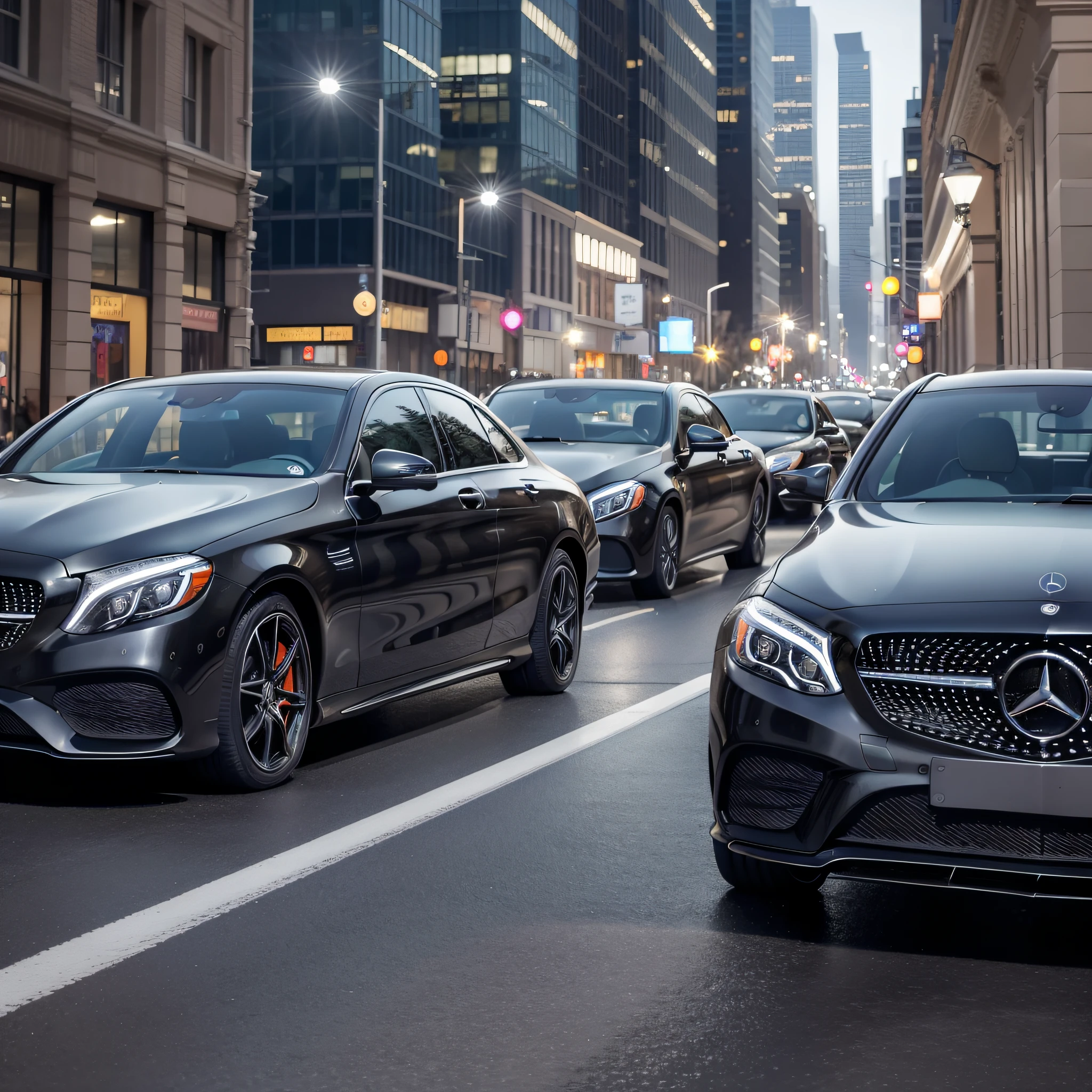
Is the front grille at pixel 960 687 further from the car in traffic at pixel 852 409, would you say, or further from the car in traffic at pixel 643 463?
the car in traffic at pixel 852 409

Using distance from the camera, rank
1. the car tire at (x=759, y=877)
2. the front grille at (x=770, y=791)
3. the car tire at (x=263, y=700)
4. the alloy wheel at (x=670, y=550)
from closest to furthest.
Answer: the front grille at (x=770, y=791), the car tire at (x=759, y=877), the car tire at (x=263, y=700), the alloy wheel at (x=670, y=550)

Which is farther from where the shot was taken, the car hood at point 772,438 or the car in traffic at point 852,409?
the car in traffic at point 852,409

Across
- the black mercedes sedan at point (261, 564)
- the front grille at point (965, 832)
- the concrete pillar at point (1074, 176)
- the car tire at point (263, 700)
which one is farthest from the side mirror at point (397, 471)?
the concrete pillar at point (1074, 176)

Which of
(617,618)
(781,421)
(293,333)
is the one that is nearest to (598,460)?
(617,618)

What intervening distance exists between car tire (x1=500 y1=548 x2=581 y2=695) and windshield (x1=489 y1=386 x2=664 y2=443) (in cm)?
484

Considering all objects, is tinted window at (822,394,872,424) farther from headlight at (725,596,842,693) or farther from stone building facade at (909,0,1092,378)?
headlight at (725,596,842,693)

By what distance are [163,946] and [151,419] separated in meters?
3.61

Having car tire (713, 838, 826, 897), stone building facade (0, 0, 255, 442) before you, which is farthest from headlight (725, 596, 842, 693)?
stone building facade (0, 0, 255, 442)

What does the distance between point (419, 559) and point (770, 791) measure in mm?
3221

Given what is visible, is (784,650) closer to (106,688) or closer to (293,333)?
(106,688)

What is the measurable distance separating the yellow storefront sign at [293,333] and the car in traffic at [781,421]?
48.3 meters

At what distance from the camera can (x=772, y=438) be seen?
72.5 ft

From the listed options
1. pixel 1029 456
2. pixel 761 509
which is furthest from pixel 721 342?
pixel 1029 456

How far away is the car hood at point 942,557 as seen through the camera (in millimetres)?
4723
